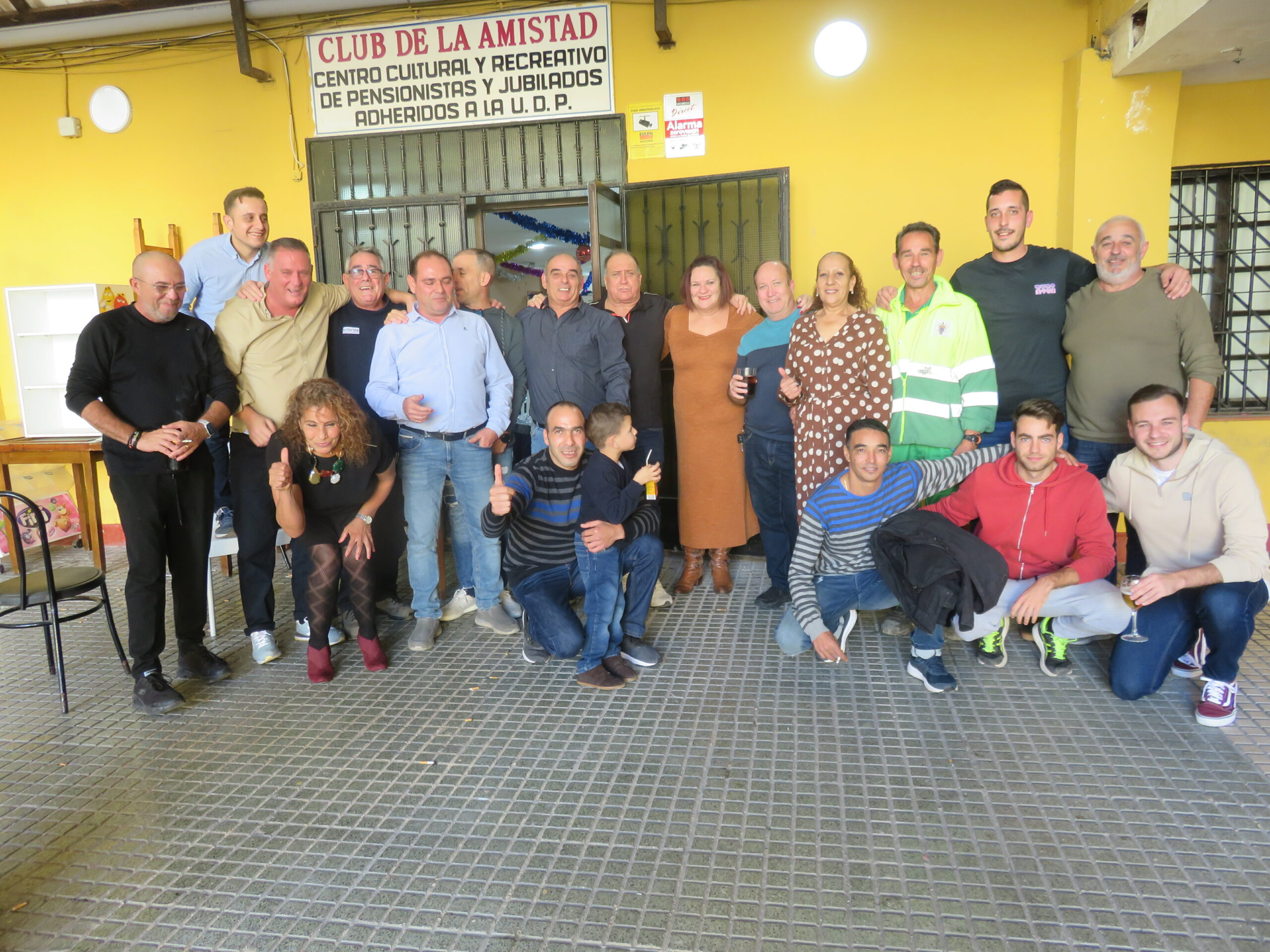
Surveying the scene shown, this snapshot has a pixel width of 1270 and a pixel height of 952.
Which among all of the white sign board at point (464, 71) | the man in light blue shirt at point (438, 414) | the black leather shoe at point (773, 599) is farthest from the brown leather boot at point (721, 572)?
the white sign board at point (464, 71)

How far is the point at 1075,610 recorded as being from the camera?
2.94 meters

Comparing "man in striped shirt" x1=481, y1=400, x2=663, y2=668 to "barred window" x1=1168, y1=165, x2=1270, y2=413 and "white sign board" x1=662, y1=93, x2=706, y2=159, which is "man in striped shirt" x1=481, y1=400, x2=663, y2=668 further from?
"barred window" x1=1168, y1=165, x2=1270, y2=413

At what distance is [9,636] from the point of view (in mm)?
3805

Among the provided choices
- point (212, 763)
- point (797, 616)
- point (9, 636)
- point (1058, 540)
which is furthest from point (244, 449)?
point (1058, 540)

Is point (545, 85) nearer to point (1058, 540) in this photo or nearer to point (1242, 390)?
point (1058, 540)

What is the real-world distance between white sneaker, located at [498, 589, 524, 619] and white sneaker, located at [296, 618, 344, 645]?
721mm

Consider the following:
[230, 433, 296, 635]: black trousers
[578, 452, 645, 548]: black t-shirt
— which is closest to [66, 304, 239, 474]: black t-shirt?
[230, 433, 296, 635]: black trousers

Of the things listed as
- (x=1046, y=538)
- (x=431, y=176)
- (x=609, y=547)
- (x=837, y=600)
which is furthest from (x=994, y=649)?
(x=431, y=176)

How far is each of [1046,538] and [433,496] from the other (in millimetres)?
2494

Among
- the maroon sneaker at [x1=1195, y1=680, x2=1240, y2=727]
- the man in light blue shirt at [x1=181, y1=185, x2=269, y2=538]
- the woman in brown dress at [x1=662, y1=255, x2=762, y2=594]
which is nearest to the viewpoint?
the maroon sneaker at [x1=1195, y1=680, x2=1240, y2=727]

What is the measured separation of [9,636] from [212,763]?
6.65 feet

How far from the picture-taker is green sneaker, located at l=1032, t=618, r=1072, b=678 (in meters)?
3.04

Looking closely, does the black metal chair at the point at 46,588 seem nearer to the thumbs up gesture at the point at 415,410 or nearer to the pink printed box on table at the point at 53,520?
the thumbs up gesture at the point at 415,410

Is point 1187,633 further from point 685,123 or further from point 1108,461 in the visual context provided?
point 685,123
